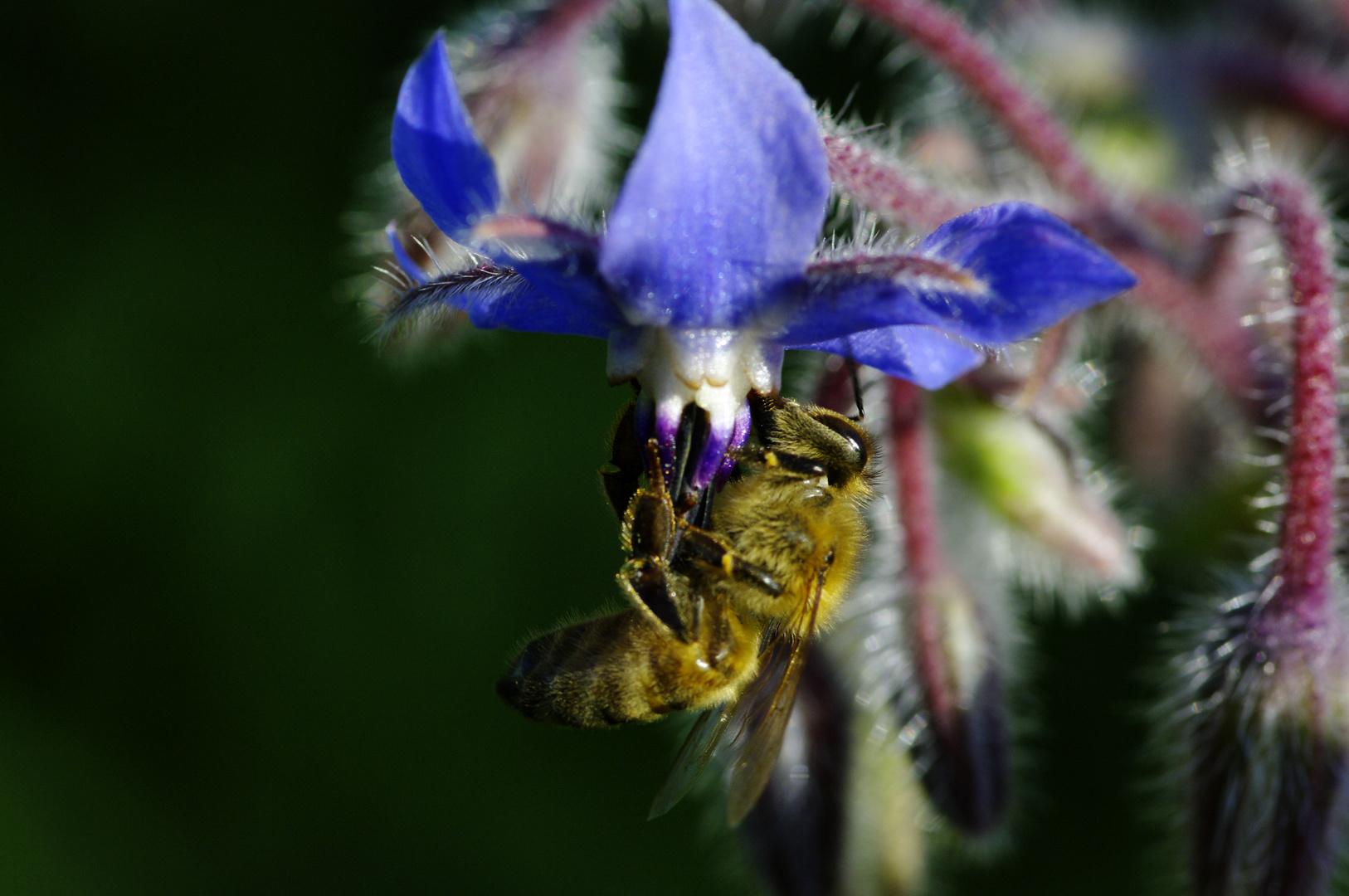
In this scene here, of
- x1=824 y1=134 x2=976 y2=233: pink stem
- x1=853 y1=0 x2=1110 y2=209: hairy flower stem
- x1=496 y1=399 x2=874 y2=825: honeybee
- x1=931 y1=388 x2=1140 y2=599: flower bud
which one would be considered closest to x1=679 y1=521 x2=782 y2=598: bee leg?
x1=496 y1=399 x2=874 y2=825: honeybee

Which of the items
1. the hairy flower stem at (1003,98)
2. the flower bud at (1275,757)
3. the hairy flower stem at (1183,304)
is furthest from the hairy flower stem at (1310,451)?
the hairy flower stem at (1003,98)

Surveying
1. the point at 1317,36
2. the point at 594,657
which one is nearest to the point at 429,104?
the point at 594,657

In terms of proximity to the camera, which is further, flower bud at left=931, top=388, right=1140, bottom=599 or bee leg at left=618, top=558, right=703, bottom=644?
flower bud at left=931, top=388, right=1140, bottom=599

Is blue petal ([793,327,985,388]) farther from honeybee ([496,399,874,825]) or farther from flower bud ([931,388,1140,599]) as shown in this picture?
flower bud ([931,388,1140,599])

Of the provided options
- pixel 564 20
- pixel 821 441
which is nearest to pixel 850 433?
pixel 821 441

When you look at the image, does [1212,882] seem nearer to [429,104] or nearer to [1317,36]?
[429,104]
